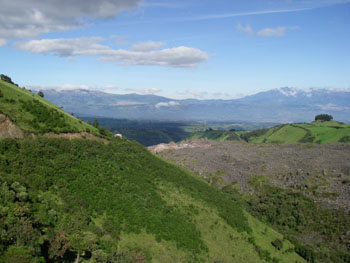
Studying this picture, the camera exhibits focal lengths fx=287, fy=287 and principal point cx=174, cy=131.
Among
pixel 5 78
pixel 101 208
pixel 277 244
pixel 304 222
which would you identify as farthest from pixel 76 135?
pixel 304 222

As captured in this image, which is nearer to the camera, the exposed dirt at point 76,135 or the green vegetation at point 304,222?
the exposed dirt at point 76,135

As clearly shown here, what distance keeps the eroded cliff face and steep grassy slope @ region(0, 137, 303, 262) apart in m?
2.04

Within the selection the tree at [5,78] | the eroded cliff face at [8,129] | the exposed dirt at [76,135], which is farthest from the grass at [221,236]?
the tree at [5,78]

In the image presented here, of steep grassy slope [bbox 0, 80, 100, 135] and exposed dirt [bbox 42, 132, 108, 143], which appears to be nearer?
steep grassy slope [bbox 0, 80, 100, 135]

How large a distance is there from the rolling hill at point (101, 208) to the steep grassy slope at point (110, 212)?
89mm

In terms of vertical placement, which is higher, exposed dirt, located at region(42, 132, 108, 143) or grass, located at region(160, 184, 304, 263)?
exposed dirt, located at region(42, 132, 108, 143)

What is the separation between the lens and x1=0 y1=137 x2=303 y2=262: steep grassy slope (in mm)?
20203

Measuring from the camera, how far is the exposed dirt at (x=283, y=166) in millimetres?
56928

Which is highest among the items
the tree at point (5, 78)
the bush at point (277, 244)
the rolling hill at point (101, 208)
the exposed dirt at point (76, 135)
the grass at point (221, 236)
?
the tree at point (5, 78)

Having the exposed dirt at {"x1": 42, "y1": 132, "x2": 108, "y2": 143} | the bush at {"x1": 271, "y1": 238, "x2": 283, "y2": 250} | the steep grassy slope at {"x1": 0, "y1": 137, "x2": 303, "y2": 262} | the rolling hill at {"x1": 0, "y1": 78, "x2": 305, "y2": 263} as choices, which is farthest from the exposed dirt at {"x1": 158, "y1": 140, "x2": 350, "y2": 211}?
the exposed dirt at {"x1": 42, "y1": 132, "x2": 108, "y2": 143}

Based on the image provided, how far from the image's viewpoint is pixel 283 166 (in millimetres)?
70562

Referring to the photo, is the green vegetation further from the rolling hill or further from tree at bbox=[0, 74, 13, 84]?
tree at bbox=[0, 74, 13, 84]

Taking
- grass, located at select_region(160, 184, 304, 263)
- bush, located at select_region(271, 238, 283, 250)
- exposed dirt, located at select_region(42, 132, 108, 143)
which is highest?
exposed dirt, located at select_region(42, 132, 108, 143)

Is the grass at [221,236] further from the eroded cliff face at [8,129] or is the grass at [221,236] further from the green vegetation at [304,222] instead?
the eroded cliff face at [8,129]
